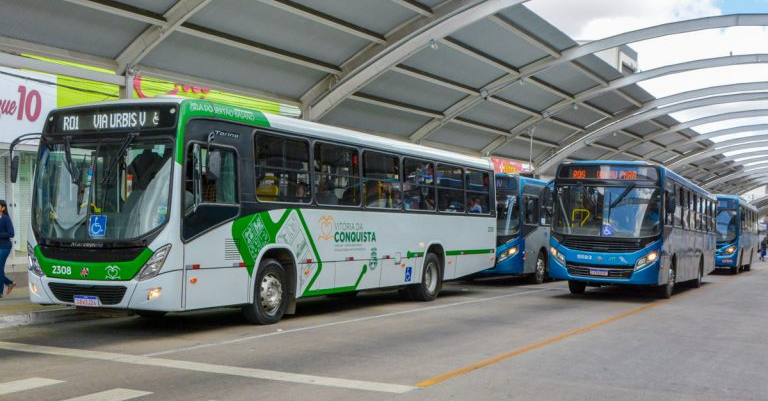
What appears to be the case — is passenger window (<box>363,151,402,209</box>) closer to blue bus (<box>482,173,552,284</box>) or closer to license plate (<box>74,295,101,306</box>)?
license plate (<box>74,295,101,306</box>)

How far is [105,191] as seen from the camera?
1075 cm

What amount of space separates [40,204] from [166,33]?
9.40m

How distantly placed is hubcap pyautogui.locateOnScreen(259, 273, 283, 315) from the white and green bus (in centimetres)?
3

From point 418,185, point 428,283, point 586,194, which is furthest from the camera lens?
point 586,194

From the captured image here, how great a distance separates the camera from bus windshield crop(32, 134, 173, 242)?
10555 mm

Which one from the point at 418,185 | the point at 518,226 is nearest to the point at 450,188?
the point at 418,185

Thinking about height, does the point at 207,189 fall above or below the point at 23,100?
below

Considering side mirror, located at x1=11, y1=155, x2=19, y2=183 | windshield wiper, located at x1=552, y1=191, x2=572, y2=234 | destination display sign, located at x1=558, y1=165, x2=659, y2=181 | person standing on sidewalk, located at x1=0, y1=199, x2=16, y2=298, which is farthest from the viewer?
windshield wiper, located at x1=552, y1=191, x2=572, y2=234

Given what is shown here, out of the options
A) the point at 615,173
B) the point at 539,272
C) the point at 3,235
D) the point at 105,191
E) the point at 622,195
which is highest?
the point at 615,173

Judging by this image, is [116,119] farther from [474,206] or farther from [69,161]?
[474,206]

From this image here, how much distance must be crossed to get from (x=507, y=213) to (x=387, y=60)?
6757 mm

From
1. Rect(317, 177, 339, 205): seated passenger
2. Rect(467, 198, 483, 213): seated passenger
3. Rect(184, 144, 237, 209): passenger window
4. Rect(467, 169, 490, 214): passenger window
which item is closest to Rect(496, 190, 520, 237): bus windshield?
Rect(467, 169, 490, 214): passenger window

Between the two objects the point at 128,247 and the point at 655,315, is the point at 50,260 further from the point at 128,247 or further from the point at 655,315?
the point at 655,315

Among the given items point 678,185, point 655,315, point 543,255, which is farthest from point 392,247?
point 543,255
